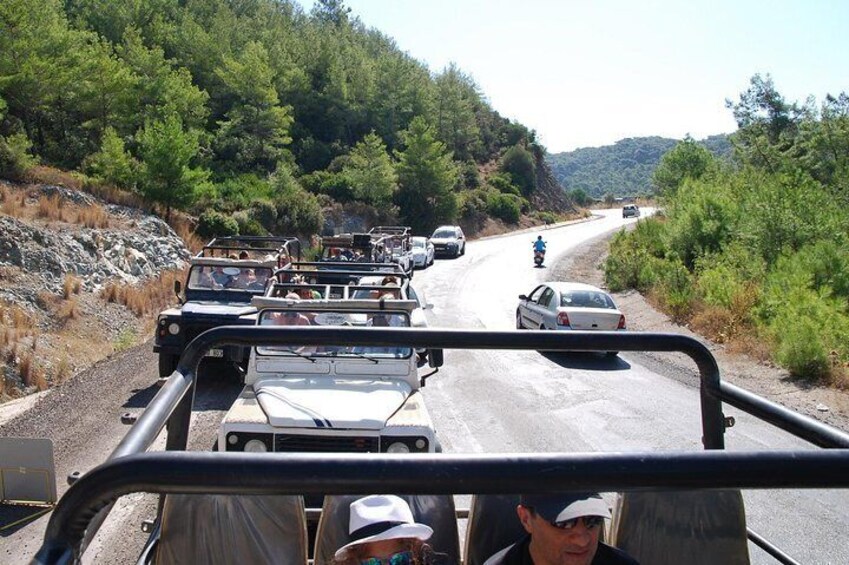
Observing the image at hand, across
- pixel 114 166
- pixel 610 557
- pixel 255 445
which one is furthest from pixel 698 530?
pixel 114 166

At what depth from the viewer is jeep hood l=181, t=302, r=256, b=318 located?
11.3 m

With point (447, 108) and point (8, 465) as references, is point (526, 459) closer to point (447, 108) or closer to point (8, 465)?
point (8, 465)

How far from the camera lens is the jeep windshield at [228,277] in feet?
42.0

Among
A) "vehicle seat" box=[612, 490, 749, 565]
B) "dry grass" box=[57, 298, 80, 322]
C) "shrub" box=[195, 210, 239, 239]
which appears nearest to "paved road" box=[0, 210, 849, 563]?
"dry grass" box=[57, 298, 80, 322]

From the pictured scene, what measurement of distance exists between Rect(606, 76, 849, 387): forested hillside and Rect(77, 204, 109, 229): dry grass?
57.8 feet

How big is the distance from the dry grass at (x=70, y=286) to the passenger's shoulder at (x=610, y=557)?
17.6 meters

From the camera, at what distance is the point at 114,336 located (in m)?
16.9

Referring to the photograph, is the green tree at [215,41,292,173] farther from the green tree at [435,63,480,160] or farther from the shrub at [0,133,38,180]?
the green tree at [435,63,480,160]

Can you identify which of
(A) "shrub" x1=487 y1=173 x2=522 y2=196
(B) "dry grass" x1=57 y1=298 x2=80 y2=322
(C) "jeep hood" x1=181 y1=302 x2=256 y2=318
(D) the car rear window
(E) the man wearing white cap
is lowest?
(B) "dry grass" x1=57 y1=298 x2=80 y2=322

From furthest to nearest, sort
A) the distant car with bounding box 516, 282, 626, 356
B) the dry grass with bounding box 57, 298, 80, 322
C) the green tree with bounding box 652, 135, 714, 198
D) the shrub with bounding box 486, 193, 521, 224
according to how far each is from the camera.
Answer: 1. the shrub with bounding box 486, 193, 521, 224
2. the green tree with bounding box 652, 135, 714, 198
3. the dry grass with bounding box 57, 298, 80, 322
4. the distant car with bounding box 516, 282, 626, 356

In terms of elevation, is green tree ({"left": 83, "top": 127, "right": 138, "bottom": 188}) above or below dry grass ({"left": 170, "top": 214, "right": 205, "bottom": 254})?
above

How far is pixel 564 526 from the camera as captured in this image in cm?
235

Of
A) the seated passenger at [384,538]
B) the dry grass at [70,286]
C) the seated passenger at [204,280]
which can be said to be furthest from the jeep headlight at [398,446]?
the dry grass at [70,286]

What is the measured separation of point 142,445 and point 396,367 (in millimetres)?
5091
